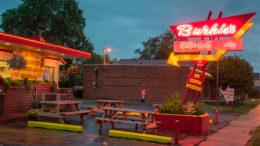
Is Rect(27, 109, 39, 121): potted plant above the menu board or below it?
below

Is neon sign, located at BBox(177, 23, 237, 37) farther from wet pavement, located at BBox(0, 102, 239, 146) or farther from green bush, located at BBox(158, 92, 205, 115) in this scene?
wet pavement, located at BBox(0, 102, 239, 146)

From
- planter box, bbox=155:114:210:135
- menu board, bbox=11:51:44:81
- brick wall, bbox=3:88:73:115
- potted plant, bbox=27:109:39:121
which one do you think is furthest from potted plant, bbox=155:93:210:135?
menu board, bbox=11:51:44:81

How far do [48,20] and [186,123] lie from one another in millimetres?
34189

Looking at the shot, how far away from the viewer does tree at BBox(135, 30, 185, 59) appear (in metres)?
67.2

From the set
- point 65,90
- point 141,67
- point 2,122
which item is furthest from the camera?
point 141,67

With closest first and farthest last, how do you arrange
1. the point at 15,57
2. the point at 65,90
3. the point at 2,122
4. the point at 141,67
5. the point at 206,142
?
1. the point at 206,142
2. the point at 2,122
3. the point at 15,57
4. the point at 65,90
5. the point at 141,67

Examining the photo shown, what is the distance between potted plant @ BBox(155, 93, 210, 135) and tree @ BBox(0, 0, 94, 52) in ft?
102

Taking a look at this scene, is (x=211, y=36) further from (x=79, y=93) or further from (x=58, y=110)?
(x=79, y=93)

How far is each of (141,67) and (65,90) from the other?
18669mm

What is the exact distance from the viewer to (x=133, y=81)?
35312mm

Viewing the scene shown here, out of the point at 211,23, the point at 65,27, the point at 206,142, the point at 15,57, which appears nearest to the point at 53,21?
the point at 65,27

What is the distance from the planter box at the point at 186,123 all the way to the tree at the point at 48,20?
31400mm

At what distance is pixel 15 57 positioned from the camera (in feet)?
46.8

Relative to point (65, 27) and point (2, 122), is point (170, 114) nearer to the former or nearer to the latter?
point (2, 122)
